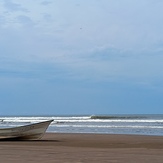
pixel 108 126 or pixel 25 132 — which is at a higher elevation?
pixel 25 132

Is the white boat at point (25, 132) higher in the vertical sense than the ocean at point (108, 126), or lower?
higher

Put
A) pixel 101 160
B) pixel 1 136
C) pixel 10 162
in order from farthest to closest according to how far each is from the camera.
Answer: pixel 1 136 → pixel 101 160 → pixel 10 162

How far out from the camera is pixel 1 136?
18344 mm

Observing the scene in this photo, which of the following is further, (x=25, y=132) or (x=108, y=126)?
(x=108, y=126)

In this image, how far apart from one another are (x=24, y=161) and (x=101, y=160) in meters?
1.78

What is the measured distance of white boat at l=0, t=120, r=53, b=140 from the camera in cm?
1852

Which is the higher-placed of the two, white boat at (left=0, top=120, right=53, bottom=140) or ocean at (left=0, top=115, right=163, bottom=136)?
white boat at (left=0, top=120, right=53, bottom=140)

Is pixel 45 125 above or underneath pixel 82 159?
underneath

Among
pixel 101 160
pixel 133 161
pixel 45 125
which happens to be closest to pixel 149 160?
pixel 133 161

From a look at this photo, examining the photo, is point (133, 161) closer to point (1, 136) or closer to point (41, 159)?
point (41, 159)

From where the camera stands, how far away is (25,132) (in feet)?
61.2

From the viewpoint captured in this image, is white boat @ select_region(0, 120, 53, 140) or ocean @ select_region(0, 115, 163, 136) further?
ocean @ select_region(0, 115, 163, 136)

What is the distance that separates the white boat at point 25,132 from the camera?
18516 mm

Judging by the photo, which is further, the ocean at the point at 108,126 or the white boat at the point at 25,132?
the ocean at the point at 108,126
